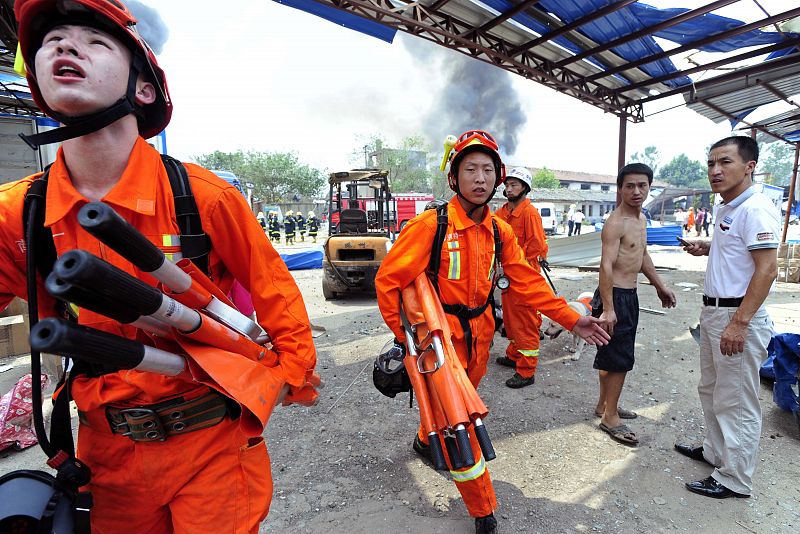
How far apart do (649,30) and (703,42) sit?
3.10 ft

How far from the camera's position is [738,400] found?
8.29 feet

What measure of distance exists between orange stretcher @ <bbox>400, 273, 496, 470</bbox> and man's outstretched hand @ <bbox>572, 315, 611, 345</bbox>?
0.88m

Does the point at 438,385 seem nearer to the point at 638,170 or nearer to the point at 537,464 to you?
the point at 537,464

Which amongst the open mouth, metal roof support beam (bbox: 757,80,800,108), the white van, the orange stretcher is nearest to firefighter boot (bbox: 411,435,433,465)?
the orange stretcher

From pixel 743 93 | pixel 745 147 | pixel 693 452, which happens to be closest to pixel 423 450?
pixel 693 452

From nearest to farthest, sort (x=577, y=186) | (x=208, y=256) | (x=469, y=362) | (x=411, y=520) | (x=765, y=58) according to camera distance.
Answer: (x=208, y=256)
(x=411, y=520)
(x=469, y=362)
(x=765, y=58)
(x=577, y=186)

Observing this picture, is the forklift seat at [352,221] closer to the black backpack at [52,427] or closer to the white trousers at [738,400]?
the white trousers at [738,400]

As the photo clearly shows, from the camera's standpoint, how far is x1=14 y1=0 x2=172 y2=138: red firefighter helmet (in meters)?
1.09

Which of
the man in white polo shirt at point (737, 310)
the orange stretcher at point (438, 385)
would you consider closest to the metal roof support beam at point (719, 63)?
the man in white polo shirt at point (737, 310)

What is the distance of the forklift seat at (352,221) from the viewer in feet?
29.7

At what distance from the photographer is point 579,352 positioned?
16.2ft

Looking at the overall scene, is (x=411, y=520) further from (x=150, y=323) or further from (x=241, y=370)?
(x=150, y=323)

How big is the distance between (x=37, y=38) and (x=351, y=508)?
2.68 m

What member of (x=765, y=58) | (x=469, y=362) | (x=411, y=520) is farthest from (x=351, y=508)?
(x=765, y=58)
